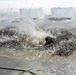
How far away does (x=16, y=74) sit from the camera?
470 cm

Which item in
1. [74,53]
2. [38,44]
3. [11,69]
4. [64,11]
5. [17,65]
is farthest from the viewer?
[64,11]

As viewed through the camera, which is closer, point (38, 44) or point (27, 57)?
point (27, 57)

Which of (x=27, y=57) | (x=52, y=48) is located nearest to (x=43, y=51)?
(x=52, y=48)

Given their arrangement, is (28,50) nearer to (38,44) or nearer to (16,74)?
(38,44)

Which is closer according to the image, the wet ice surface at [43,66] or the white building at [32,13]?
the wet ice surface at [43,66]

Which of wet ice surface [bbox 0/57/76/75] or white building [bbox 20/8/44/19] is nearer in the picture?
wet ice surface [bbox 0/57/76/75]

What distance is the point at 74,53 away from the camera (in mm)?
7145

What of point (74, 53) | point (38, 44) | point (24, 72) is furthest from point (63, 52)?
point (24, 72)

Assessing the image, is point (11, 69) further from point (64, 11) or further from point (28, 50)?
point (64, 11)

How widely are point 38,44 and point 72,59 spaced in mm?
2939

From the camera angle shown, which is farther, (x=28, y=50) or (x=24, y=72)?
(x=28, y=50)

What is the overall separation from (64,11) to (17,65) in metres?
25.8

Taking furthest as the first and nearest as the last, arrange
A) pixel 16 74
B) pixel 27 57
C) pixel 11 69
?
pixel 27 57 < pixel 11 69 < pixel 16 74

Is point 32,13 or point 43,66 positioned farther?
point 32,13
